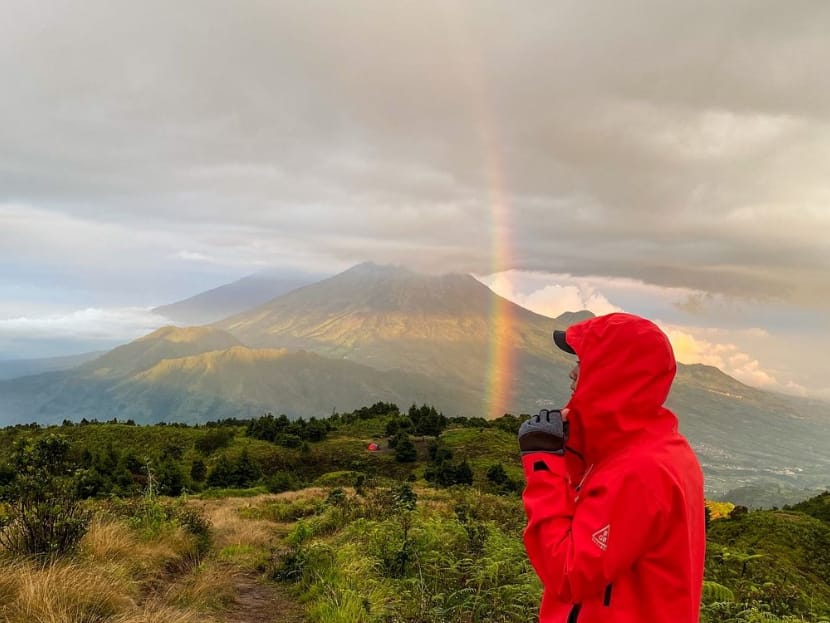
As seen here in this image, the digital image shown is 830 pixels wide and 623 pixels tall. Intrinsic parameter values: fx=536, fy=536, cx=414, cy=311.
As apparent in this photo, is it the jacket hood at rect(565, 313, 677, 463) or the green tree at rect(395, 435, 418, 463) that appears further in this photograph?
the green tree at rect(395, 435, 418, 463)

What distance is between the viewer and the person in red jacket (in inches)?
102

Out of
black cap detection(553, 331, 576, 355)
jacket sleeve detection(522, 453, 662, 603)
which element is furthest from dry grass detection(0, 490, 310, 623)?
black cap detection(553, 331, 576, 355)

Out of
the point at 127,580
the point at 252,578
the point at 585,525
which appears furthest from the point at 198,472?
the point at 585,525

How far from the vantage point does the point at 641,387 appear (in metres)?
2.79

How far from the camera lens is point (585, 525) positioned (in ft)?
8.77

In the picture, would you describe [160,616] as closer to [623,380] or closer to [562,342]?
[562,342]

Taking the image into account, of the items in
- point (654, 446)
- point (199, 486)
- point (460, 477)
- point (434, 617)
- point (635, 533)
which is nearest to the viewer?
point (635, 533)

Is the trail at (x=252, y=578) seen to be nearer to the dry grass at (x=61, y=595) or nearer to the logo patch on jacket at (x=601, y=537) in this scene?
the dry grass at (x=61, y=595)

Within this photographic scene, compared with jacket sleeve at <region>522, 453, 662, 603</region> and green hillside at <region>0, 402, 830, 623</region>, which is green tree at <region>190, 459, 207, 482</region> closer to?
green hillside at <region>0, 402, 830, 623</region>

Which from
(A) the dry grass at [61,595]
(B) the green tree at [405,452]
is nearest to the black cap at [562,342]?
(A) the dry grass at [61,595]

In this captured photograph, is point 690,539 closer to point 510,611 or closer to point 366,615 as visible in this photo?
point 510,611

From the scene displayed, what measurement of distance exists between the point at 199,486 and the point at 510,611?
82.9ft

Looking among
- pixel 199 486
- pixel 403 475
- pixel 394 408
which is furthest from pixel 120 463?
pixel 394 408

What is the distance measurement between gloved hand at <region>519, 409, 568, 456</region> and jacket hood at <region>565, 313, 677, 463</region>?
136 millimetres
